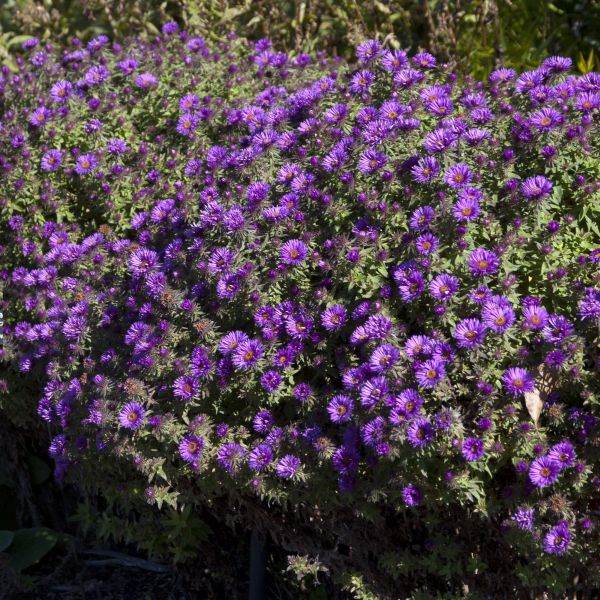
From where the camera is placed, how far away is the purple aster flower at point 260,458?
2.73 meters

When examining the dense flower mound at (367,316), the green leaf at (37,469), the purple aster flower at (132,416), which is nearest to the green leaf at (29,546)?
the green leaf at (37,469)

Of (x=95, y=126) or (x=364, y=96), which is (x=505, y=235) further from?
(x=95, y=126)

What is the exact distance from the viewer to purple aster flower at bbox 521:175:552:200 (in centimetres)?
266

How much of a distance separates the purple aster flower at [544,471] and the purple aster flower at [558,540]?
0.37 ft

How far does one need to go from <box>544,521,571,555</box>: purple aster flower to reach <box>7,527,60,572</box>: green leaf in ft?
7.00

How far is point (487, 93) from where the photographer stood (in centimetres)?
325

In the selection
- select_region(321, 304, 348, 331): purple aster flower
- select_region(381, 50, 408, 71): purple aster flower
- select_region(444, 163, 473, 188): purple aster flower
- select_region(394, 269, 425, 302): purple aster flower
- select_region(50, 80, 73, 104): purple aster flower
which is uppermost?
select_region(50, 80, 73, 104): purple aster flower

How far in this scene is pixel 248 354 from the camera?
276 cm

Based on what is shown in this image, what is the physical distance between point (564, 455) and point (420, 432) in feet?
1.16

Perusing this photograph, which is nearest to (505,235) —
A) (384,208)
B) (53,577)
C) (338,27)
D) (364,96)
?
(384,208)

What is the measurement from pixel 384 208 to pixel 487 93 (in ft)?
2.35

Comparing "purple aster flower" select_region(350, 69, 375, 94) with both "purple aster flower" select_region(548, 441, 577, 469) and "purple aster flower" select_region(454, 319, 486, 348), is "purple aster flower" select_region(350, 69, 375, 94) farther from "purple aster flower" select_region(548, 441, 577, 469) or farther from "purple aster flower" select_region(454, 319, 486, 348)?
"purple aster flower" select_region(548, 441, 577, 469)

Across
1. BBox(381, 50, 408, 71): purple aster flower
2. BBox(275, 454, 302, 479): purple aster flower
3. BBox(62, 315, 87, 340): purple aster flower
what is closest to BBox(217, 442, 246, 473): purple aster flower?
BBox(275, 454, 302, 479): purple aster flower

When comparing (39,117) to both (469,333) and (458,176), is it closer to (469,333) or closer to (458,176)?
(458,176)
